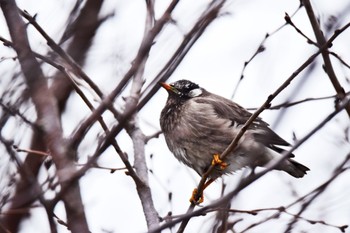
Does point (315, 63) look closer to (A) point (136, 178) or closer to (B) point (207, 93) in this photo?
(A) point (136, 178)

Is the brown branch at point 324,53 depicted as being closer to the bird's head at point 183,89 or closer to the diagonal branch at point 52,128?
the bird's head at point 183,89

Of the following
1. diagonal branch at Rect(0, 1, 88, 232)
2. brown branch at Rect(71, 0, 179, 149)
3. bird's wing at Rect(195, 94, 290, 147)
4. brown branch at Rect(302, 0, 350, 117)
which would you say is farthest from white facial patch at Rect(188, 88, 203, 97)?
brown branch at Rect(71, 0, 179, 149)

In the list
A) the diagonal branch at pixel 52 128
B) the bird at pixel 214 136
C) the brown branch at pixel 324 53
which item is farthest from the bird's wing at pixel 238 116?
the diagonal branch at pixel 52 128

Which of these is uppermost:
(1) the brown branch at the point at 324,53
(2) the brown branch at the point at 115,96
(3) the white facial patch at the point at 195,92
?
(3) the white facial patch at the point at 195,92

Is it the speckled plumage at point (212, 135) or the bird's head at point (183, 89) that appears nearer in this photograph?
the speckled plumage at point (212, 135)

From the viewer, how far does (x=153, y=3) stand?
4.35 metres

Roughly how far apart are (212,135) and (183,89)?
0.93 meters

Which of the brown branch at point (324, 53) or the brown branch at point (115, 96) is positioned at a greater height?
the brown branch at point (324, 53)

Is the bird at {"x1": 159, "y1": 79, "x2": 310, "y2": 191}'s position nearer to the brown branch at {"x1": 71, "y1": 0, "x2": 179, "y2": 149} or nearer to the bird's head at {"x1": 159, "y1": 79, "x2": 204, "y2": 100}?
the bird's head at {"x1": 159, "y1": 79, "x2": 204, "y2": 100}

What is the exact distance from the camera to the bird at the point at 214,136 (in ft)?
19.2

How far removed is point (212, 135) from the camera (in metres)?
6.05

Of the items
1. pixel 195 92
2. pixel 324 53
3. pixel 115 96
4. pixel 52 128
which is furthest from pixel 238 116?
pixel 115 96

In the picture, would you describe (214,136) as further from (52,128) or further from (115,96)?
(115,96)

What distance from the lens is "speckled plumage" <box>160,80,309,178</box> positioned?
5859 mm
